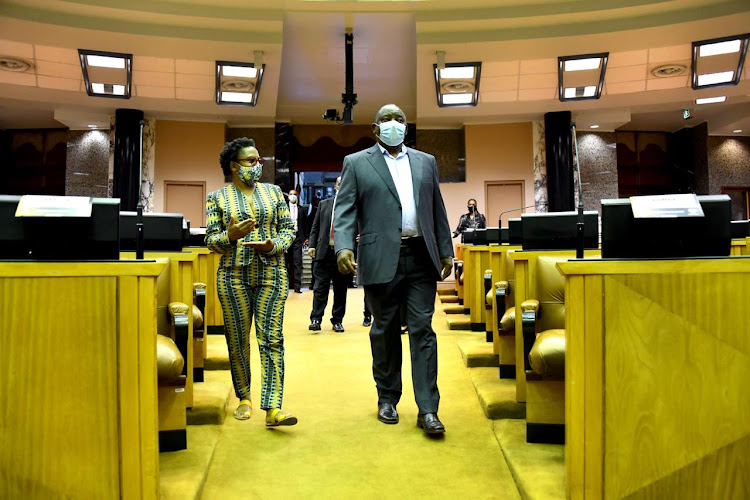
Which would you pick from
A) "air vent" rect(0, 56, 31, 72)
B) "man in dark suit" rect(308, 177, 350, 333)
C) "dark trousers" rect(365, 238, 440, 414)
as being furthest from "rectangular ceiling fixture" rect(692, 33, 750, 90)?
"air vent" rect(0, 56, 31, 72)

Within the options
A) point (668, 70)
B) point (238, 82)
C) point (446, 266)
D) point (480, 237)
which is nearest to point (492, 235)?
point (480, 237)

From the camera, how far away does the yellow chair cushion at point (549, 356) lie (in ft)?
7.27

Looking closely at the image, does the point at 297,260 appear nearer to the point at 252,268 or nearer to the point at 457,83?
the point at 457,83

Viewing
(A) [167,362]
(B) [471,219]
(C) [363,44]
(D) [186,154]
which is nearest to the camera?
(A) [167,362]

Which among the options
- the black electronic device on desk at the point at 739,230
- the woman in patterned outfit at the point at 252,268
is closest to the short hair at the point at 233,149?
the woman in patterned outfit at the point at 252,268

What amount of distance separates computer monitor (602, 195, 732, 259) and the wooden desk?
0.22 ft

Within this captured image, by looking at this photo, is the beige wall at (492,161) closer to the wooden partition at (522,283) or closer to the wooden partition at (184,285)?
the wooden partition at (522,283)

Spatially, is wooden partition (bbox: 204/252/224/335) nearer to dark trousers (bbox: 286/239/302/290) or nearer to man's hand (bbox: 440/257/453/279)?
man's hand (bbox: 440/257/453/279)

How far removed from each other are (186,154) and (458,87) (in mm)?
4752

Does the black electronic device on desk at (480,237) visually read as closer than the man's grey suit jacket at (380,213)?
No

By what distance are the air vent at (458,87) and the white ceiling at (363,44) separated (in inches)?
8.7

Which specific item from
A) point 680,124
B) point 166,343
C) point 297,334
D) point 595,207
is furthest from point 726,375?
point 680,124

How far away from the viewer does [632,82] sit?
8.32 meters

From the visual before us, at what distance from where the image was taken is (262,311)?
278 cm
